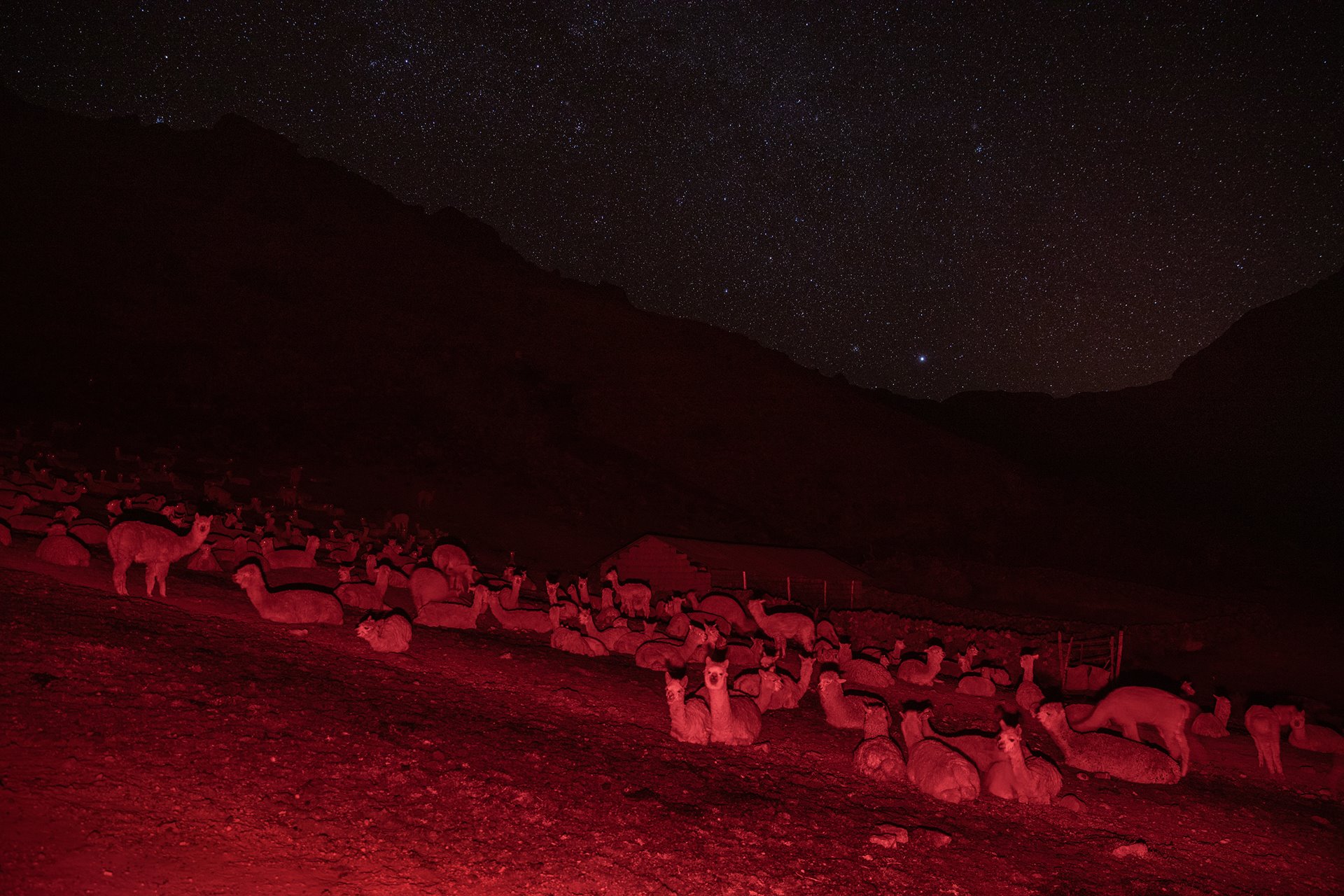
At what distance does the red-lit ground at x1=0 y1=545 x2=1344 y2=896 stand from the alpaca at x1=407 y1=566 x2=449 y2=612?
14.0 ft

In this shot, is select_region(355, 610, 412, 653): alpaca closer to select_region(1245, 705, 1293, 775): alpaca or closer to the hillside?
select_region(1245, 705, 1293, 775): alpaca

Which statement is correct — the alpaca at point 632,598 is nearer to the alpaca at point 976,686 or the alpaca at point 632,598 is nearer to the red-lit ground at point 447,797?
the alpaca at point 976,686

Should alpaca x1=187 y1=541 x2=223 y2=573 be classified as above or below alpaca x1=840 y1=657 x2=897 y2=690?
above

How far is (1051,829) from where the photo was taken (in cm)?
907

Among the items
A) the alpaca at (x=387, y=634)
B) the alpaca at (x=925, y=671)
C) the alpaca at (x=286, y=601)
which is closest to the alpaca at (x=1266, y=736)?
the alpaca at (x=925, y=671)

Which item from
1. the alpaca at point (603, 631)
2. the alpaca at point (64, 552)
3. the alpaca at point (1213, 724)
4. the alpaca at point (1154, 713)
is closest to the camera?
the alpaca at point (1154, 713)

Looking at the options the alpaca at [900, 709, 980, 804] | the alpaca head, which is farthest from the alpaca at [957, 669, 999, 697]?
the alpaca head

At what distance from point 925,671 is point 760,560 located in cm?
1390

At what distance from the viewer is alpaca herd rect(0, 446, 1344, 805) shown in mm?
10438

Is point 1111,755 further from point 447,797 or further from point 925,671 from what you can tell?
point 447,797

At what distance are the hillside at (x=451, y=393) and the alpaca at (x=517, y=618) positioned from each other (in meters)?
20.5

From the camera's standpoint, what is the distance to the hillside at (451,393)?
159ft

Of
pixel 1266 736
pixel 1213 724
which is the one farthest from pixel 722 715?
pixel 1213 724

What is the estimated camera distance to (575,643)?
1549cm
